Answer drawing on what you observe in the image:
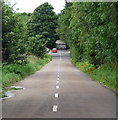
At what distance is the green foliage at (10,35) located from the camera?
2182 centimetres

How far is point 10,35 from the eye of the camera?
21984mm

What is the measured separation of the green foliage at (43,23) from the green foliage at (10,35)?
65.9 m

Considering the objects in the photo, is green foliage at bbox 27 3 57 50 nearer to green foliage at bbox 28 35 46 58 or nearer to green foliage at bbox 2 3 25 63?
green foliage at bbox 28 35 46 58

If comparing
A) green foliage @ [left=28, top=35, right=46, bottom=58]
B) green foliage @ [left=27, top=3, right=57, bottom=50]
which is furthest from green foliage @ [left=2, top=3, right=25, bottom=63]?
green foliage @ [left=27, top=3, right=57, bottom=50]

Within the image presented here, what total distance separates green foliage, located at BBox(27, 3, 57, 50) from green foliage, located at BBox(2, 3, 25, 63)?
65911 mm

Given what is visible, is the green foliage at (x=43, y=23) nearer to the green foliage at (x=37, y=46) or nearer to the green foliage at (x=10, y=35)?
the green foliage at (x=37, y=46)

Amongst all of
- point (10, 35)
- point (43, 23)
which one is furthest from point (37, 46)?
point (43, 23)

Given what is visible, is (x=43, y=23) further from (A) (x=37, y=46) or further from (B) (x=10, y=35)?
(B) (x=10, y=35)

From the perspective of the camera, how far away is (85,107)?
9805 millimetres

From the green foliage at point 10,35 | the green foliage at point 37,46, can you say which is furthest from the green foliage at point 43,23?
the green foliage at point 10,35

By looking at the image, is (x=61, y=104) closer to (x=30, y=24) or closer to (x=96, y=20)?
(x=96, y=20)

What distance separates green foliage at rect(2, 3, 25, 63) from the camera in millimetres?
21819

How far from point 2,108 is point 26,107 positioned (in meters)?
0.83

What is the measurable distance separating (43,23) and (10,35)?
70.1 m
